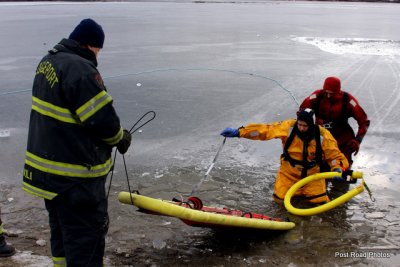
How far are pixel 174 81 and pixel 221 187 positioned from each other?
499 centimetres

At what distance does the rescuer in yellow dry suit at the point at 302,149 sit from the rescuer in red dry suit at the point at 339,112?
0.70 m

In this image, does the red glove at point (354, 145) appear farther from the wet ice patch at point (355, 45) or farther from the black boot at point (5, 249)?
the wet ice patch at point (355, 45)

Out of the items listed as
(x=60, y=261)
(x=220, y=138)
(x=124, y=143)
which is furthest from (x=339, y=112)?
(x=60, y=261)

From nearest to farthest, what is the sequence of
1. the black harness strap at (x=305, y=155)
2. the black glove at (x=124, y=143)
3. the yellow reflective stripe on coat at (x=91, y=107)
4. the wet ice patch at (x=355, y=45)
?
the yellow reflective stripe on coat at (x=91, y=107) → the black glove at (x=124, y=143) → the black harness strap at (x=305, y=155) → the wet ice patch at (x=355, y=45)

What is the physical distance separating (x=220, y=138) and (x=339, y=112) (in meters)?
1.88

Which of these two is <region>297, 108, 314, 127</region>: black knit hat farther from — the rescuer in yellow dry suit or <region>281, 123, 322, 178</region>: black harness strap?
<region>281, 123, 322, 178</region>: black harness strap

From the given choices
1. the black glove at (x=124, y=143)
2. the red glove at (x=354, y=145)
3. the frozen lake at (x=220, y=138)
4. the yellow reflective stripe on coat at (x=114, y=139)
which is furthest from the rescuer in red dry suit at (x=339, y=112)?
the yellow reflective stripe on coat at (x=114, y=139)

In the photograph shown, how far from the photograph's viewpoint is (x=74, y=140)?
242 centimetres

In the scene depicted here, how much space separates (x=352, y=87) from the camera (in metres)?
9.02

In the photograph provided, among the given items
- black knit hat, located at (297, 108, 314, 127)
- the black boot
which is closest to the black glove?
the black boot

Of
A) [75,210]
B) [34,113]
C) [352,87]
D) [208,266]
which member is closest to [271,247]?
[208,266]

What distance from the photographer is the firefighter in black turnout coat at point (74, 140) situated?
2.35 metres

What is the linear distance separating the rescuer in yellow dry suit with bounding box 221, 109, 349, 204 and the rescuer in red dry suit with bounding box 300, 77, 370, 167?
0.70 m

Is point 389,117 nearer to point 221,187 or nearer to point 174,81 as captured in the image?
point 221,187
